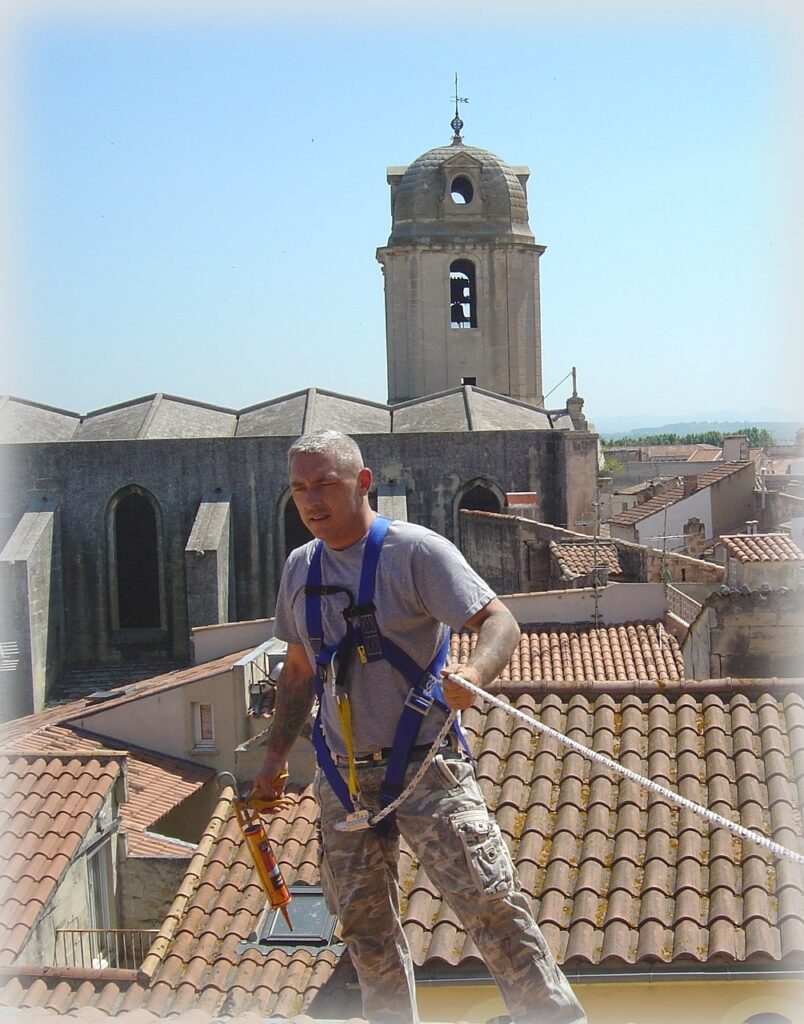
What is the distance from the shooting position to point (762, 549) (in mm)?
13094

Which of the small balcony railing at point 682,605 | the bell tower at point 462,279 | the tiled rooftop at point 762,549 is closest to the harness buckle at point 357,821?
the tiled rooftop at point 762,549

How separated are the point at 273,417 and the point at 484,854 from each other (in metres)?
22.9

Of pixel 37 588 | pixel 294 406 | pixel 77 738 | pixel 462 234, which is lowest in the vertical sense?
pixel 77 738

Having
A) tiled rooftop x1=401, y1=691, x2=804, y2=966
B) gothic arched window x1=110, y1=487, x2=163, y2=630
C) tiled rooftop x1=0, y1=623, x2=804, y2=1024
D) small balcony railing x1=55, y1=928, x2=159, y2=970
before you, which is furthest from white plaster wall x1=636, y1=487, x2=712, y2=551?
tiled rooftop x1=401, y1=691, x2=804, y2=966

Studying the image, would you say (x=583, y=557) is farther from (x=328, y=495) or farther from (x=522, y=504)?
(x=328, y=495)

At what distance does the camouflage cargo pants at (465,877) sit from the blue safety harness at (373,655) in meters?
0.06

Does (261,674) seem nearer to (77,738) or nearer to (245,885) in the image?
(77,738)

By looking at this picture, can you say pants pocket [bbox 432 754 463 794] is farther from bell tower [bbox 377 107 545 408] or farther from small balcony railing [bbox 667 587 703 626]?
bell tower [bbox 377 107 545 408]

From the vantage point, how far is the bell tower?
30.1m

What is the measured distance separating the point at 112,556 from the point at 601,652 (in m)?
11.3

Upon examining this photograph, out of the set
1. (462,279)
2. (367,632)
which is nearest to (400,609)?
(367,632)

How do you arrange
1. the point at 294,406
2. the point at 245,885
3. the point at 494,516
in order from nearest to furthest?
the point at 245,885, the point at 494,516, the point at 294,406

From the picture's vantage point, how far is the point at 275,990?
6328mm

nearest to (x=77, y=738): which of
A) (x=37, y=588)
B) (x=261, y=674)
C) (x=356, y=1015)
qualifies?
(x=261, y=674)
